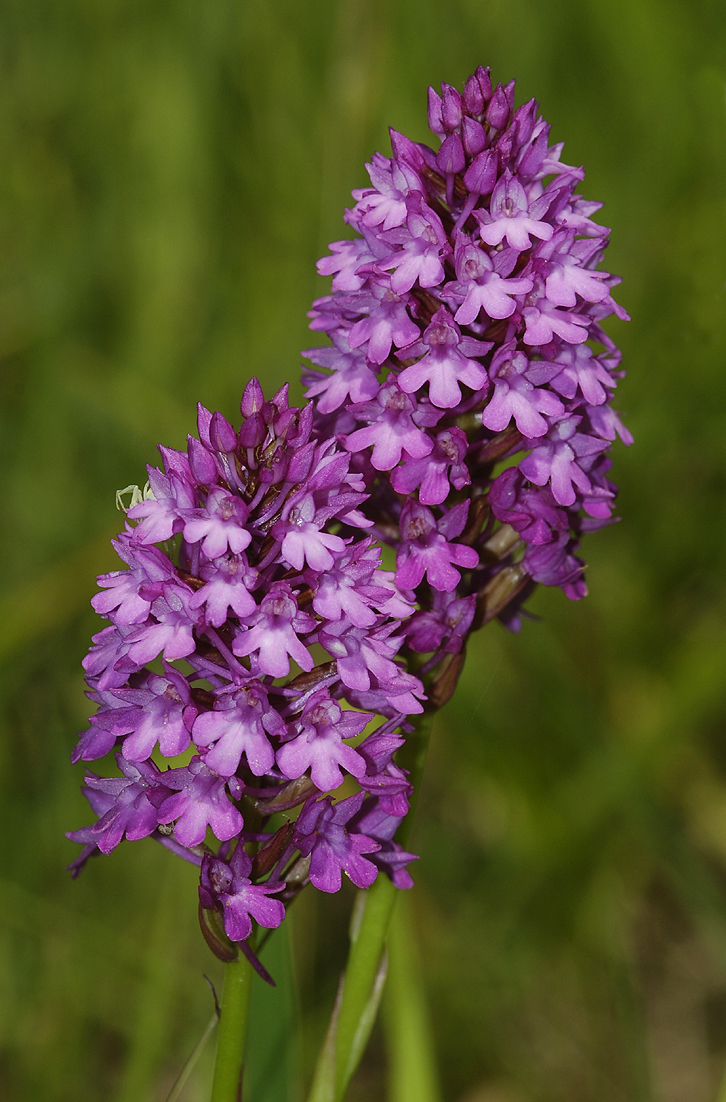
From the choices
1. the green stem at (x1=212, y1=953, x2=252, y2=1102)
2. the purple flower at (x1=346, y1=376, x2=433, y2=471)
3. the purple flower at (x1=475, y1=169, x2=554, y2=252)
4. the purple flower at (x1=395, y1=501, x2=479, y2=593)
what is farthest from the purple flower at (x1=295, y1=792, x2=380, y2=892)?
the purple flower at (x1=475, y1=169, x2=554, y2=252)

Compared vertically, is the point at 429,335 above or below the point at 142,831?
above

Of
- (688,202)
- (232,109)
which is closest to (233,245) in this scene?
(232,109)

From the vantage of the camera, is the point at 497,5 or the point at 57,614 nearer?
the point at 57,614

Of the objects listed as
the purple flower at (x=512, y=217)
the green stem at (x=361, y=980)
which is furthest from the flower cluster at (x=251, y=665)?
the purple flower at (x=512, y=217)

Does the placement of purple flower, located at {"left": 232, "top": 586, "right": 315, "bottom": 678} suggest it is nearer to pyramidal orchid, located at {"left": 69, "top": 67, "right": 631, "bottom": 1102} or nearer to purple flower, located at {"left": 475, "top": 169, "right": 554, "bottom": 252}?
pyramidal orchid, located at {"left": 69, "top": 67, "right": 631, "bottom": 1102}

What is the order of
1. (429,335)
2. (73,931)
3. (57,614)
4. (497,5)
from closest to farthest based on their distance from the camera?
(429,335) → (73,931) → (57,614) → (497,5)

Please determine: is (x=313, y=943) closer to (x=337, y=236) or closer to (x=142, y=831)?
(x=142, y=831)

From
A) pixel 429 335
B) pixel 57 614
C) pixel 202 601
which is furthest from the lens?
pixel 57 614

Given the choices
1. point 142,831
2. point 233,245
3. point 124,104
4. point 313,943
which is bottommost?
point 313,943
